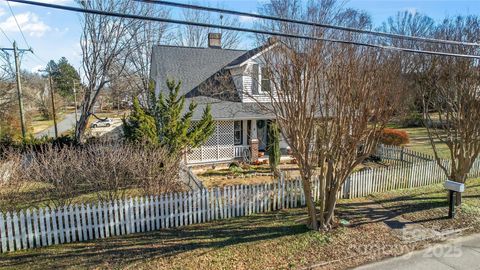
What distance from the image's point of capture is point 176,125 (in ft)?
40.0

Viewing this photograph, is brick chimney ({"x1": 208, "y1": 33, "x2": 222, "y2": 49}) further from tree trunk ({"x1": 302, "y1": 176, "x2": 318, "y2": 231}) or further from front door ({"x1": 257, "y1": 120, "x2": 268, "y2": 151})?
tree trunk ({"x1": 302, "y1": 176, "x2": 318, "y2": 231})

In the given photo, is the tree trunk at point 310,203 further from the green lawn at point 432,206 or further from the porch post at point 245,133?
the porch post at point 245,133

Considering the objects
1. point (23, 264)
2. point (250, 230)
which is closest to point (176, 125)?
point (250, 230)

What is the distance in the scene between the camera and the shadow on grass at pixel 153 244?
6.27 meters

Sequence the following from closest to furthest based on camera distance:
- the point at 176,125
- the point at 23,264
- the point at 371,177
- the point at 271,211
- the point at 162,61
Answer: the point at 23,264, the point at 271,211, the point at 371,177, the point at 176,125, the point at 162,61

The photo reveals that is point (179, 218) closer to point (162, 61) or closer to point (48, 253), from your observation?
point (48, 253)

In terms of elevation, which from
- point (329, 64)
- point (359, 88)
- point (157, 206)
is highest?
point (329, 64)

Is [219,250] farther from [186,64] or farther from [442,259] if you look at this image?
[186,64]

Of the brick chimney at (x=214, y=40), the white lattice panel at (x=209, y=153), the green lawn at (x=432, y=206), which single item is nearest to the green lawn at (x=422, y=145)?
the green lawn at (x=432, y=206)

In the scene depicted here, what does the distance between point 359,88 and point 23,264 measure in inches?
314

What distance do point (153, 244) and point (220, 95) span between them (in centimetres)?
1146

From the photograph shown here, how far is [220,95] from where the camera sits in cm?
1738

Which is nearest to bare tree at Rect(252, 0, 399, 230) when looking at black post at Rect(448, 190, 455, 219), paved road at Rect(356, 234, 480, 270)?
paved road at Rect(356, 234, 480, 270)

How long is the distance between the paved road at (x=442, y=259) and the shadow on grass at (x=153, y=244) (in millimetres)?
2077
